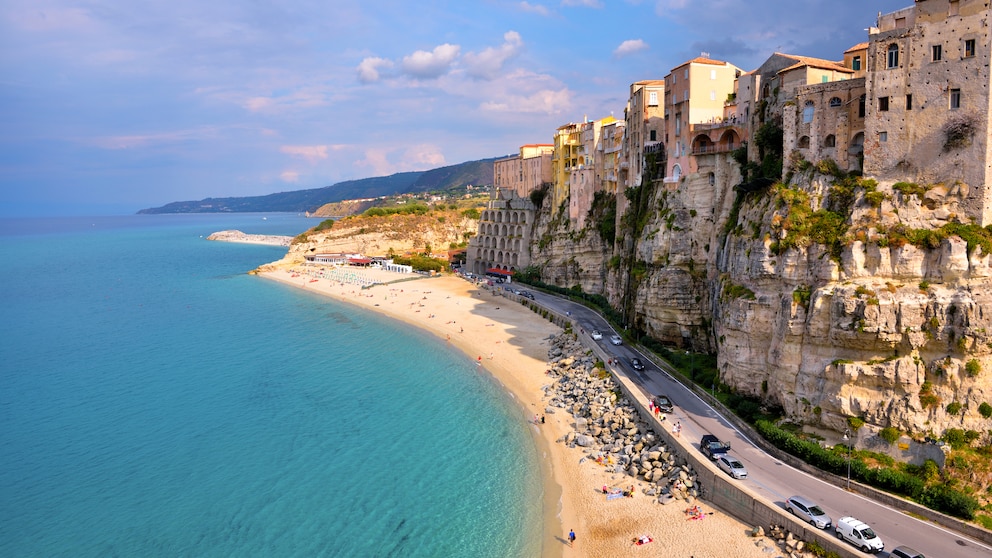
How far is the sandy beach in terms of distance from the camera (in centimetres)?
2405

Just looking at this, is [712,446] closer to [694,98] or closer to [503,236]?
[694,98]

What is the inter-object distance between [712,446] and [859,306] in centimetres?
878

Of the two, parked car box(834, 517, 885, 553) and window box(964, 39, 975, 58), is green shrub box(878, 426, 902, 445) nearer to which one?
parked car box(834, 517, 885, 553)

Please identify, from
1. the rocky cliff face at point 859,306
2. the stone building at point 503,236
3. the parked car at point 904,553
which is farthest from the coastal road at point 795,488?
the stone building at point 503,236

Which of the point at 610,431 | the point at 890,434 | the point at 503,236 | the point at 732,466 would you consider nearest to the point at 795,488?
the point at 732,466

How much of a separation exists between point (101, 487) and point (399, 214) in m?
99.5

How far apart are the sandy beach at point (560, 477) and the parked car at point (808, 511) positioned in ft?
5.23

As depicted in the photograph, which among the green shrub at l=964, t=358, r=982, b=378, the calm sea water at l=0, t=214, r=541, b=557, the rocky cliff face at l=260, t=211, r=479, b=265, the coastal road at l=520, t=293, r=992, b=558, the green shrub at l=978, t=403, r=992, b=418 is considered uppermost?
the rocky cliff face at l=260, t=211, r=479, b=265

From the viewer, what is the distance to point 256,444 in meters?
36.0

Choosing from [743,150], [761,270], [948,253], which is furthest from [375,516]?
[743,150]

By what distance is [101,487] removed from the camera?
1226 inches

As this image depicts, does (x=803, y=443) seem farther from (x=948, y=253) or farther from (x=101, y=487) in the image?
(x=101, y=487)

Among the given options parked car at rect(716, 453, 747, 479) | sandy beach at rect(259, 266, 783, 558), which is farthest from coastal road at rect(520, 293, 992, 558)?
sandy beach at rect(259, 266, 783, 558)

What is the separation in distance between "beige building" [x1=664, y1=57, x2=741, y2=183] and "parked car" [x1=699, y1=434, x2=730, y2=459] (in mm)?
22840
